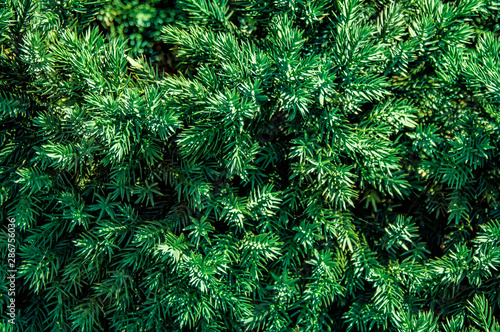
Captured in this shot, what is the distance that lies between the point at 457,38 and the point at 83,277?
1951 millimetres

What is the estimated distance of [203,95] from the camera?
158cm

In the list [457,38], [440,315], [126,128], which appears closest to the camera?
[126,128]

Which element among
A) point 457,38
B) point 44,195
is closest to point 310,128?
point 457,38

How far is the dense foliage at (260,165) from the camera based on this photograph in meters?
1.59

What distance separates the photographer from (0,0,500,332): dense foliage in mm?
1589

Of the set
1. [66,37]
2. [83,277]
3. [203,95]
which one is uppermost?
[66,37]

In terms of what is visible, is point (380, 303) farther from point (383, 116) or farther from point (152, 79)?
point (152, 79)

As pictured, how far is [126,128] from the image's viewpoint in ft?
5.02

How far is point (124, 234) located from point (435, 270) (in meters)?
1.37

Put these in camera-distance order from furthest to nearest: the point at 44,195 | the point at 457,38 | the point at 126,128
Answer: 1. the point at 44,195
2. the point at 457,38
3. the point at 126,128

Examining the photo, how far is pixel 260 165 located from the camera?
183 cm

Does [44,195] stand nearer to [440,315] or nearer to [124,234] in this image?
[124,234]

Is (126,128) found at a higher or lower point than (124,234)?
higher

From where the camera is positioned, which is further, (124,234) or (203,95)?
(124,234)
